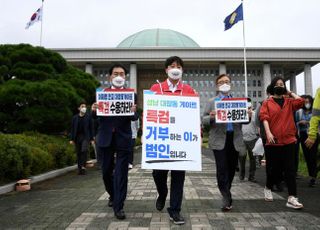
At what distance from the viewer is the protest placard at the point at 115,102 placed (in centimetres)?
446

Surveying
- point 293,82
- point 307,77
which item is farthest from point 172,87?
point 293,82

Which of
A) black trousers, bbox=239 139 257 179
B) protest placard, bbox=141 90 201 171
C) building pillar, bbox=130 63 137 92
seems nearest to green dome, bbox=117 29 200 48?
building pillar, bbox=130 63 137 92

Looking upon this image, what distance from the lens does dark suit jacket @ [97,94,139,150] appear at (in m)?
4.41

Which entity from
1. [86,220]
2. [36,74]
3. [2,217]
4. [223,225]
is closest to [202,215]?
[223,225]

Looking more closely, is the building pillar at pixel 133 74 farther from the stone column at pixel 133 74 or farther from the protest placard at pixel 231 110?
the protest placard at pixel 231 110

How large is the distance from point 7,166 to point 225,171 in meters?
4.66

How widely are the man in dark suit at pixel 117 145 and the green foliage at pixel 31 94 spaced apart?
810cm

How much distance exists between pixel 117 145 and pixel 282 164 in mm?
2604

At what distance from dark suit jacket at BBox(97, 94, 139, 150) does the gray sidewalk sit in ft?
3.12

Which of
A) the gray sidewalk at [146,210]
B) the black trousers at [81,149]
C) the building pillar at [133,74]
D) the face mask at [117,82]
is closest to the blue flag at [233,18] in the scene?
the black trousers at [81,149]

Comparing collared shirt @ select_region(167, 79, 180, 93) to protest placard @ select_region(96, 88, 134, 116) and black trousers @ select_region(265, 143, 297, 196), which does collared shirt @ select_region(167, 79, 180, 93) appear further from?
black trousers @ select_region(265, 143, 297, 196)

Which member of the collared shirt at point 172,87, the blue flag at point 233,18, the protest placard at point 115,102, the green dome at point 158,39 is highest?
the green dome at point 158,39

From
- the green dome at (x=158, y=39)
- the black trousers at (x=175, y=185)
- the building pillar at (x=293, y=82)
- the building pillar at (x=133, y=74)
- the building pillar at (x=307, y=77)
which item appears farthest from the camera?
the green dome at (x=158, y=39)

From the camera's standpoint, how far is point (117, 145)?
4.39m
